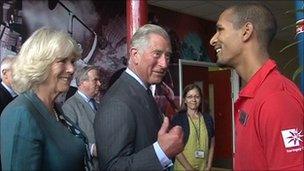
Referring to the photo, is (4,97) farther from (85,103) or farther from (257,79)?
(257,79)

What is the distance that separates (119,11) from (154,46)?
3837mm

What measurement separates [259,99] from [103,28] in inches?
162

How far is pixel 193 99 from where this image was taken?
165 inches

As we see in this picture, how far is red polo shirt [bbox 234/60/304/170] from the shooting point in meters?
1.26

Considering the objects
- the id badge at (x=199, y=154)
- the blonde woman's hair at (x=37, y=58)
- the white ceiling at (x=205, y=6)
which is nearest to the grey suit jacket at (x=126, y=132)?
the blonde woman's hair at (x=37, y=58)

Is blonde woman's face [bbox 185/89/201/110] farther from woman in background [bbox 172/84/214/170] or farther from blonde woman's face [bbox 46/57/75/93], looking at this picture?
blonde woman's face [bbox 46/57/75/93]

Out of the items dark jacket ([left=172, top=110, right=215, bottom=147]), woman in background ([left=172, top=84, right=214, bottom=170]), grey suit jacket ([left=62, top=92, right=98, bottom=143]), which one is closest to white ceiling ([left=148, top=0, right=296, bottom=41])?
woman in background ([left=172, top=84, right=214, bottom=170])

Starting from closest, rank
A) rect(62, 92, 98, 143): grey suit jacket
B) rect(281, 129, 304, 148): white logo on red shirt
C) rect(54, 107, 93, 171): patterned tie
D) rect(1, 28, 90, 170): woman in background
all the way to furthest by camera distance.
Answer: rect(281, 129, 304, 148): white logo on red shirt
rect(1, 28, 90, 170): woman in background
rect(54, 107, 93, 171): patterned tie
rect(62, 92, 98, 143): grey suit jacket

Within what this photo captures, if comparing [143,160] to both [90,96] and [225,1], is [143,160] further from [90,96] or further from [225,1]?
[225,1]

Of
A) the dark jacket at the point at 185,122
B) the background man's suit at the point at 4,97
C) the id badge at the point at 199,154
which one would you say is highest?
the background man's suit at the point at 4,97

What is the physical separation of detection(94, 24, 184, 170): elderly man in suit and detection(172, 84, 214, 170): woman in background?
2124mm

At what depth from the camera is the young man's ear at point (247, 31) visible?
1547 millimetres

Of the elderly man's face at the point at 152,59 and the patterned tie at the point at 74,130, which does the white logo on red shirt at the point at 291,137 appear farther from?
the patterned tie at the point at 74,130

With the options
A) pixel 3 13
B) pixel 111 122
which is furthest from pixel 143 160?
pixel 3 13
